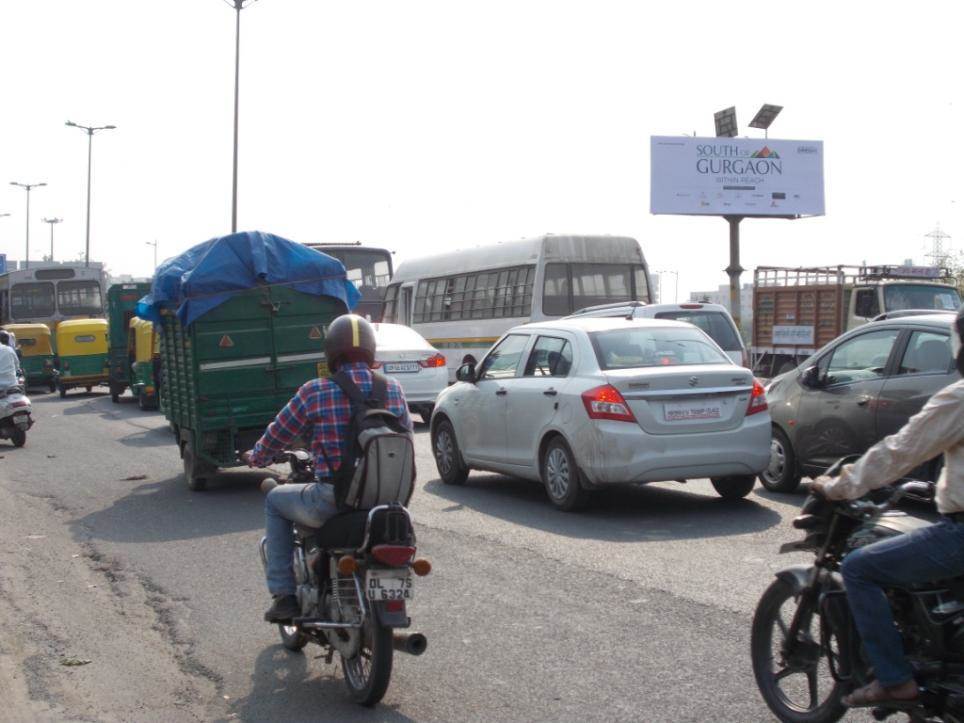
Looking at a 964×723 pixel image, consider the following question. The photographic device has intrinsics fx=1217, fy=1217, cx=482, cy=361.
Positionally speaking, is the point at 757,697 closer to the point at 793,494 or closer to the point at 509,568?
the point at 509,568

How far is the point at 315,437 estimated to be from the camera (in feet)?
18.5

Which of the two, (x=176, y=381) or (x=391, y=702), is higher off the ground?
(x=176, y=381)

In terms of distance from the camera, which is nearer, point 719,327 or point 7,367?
point 719,327

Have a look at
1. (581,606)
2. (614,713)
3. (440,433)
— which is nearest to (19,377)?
(440,433)

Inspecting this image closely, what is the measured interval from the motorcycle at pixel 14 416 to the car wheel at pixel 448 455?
843cm

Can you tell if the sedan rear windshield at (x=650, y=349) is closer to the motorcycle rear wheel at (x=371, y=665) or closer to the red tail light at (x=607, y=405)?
the red tail light at (x=607, y=405)

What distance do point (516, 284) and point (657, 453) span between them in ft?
48.0

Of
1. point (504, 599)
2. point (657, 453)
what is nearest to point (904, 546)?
point (504, 599)

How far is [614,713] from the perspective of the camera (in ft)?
17.1

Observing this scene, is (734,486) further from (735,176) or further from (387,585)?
(735,176)

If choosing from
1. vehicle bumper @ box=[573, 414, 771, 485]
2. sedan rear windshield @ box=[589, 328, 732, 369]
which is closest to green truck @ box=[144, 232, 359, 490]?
sedan rear windshield @ box=[589, 328, 732, 369]

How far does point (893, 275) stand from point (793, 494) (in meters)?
18.2

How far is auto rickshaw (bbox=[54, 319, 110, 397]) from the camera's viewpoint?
3256 cm

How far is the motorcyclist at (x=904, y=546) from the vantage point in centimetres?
415
